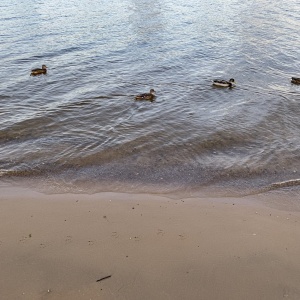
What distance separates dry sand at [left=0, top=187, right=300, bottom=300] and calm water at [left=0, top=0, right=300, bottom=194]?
3.02 feet

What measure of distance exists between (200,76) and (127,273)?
11954 millimetres

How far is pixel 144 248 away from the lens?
6707 millimetres

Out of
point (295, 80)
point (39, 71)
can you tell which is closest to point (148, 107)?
point (39, 71)

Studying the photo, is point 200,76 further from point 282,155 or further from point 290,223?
point 290,223

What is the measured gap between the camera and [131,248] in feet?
22.0

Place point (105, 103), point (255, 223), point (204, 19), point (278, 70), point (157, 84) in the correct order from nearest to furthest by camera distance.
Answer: point (255, 223) → point (105, 103) → point (157, 84) → point (278, 70) → point (204, 19)

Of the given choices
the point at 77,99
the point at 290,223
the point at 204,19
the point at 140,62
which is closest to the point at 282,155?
the point at 290,223

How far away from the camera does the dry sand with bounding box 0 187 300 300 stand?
5.88 meters

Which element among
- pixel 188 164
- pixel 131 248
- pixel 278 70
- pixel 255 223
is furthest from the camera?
pixel 278 70

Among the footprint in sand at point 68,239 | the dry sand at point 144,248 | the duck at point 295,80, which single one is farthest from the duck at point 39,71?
the footprint in sand at point 68,239

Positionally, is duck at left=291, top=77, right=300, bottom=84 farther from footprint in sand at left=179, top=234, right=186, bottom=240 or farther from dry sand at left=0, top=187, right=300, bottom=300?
footprint in sand at left=179, top=234, right=186, bottom=240

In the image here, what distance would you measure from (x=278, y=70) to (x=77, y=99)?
9.25 meters

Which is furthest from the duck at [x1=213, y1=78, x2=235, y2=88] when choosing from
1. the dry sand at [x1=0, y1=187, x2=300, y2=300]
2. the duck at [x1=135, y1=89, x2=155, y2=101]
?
the dry sand at [x1=0, y1=187, x2=300, y2=300]

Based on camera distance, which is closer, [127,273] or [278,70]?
[127,273]
